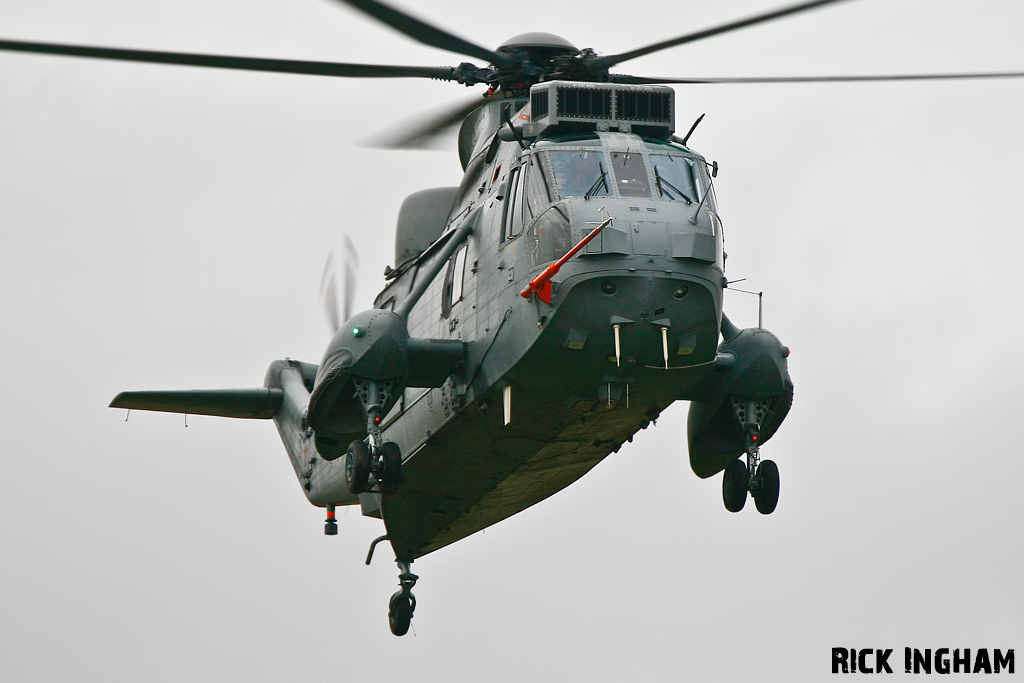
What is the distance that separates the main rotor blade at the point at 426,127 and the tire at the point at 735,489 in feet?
20.4

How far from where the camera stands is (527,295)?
59.9 ft

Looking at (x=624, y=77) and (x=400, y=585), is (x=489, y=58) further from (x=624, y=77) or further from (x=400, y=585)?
(x=400, y=585)

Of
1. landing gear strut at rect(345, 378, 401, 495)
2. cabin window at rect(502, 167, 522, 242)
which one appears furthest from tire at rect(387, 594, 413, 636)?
cabin window at rect(502, 167, 522, 242)

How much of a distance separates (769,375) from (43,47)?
10.5 meters

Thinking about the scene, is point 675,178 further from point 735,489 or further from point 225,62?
point 225,62

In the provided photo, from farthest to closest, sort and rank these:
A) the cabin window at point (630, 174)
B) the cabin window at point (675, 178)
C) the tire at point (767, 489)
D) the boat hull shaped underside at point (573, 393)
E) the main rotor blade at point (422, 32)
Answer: the tire at point (767, 489) < the cabin window at point (675, 178) < the cabin window at point (630, 174) < the boat hull shaped underside at point (573, 393) < the main rotor blade at point (422, 32)

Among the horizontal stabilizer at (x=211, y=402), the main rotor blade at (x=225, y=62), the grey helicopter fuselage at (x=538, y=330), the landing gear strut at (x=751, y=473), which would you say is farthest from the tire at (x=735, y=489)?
the horizontal stabilizer at (x=211, y=402)

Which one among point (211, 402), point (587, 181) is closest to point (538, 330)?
point (587, 181)

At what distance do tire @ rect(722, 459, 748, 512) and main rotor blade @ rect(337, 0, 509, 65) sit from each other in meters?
6.36

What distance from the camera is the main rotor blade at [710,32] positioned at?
16.7 m

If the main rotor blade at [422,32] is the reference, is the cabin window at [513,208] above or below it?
below

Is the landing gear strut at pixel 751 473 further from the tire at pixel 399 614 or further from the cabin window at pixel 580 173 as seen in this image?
the tire at pixel 399 614

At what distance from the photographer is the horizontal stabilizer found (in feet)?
80.1

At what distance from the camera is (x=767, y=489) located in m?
21.0
